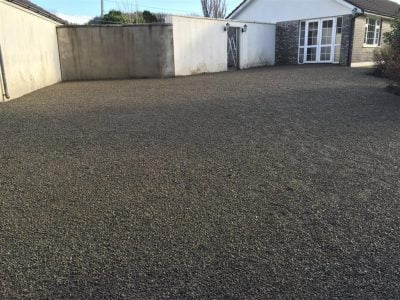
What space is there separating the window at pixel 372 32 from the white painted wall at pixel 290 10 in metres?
2.20

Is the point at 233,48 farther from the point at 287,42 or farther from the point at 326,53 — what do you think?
the point at 326,53

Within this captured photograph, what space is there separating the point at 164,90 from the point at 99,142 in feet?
19.9

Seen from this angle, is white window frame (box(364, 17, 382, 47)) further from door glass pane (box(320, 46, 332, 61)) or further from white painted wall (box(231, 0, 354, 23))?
white painted wall (box(231, 0, 354, 23))

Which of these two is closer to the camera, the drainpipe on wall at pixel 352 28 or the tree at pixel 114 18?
the drainpipe on wall at pixel 352 28

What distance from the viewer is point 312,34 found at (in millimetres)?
21016

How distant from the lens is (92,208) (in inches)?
140

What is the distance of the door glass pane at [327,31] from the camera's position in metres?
20.2

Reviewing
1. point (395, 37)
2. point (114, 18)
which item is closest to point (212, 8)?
point (114, 18)

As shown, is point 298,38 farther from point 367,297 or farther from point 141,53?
point 367,297

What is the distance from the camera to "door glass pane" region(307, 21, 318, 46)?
821 inches

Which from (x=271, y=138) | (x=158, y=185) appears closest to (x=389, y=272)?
(x=158, y=185)

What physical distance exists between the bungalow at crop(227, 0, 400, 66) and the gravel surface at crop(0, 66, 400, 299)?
13.6 metres

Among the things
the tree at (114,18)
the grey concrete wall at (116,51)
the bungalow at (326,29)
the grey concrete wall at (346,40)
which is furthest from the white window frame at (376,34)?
the tree at (114,18)

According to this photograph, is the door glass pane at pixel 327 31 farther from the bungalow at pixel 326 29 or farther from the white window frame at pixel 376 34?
the white window frame at pixel 376 34
